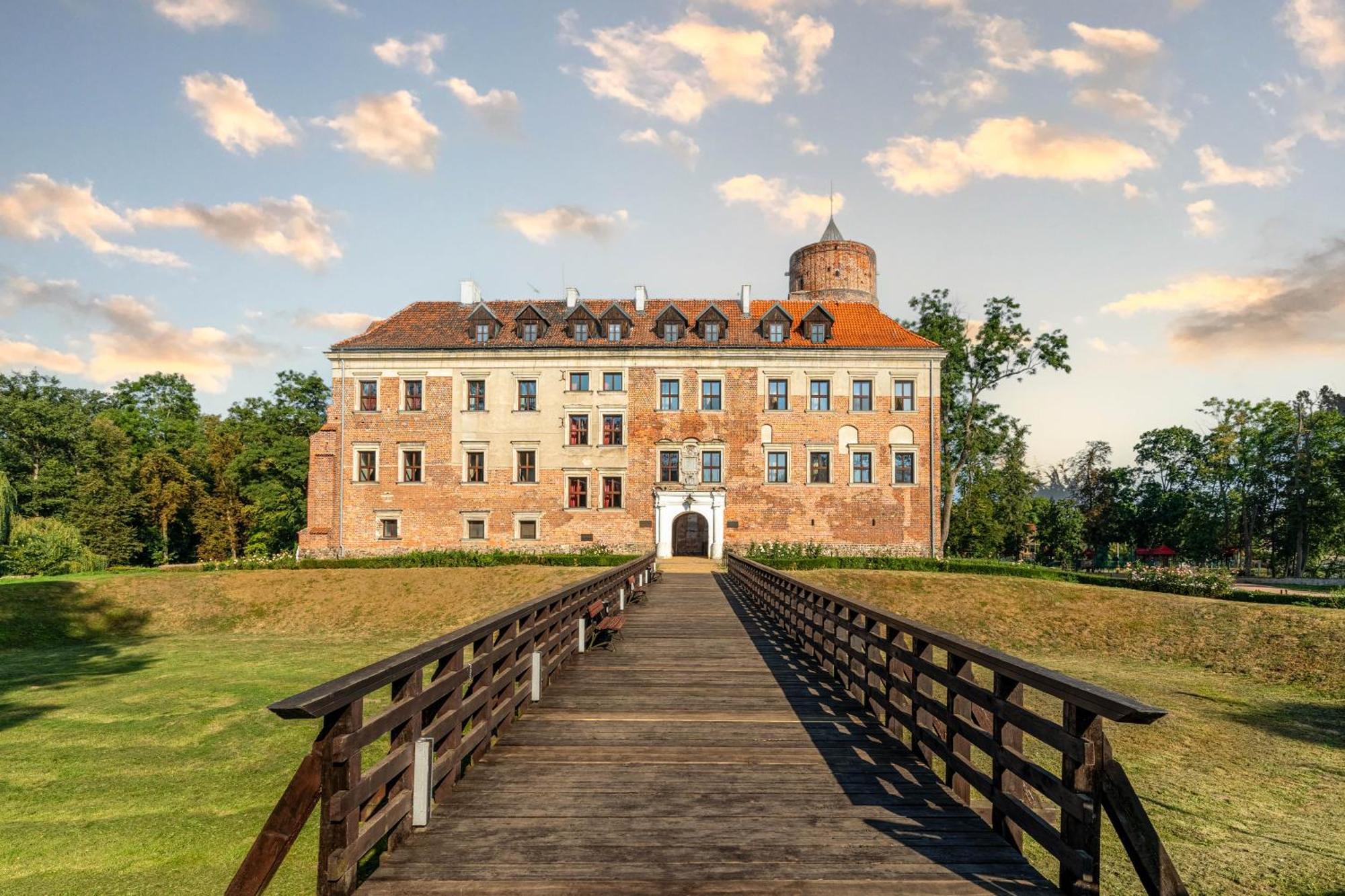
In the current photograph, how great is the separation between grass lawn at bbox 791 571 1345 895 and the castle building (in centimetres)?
938

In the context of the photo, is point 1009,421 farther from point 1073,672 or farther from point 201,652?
point 201,652

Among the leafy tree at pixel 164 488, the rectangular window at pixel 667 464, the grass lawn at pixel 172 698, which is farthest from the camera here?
the leafy tree at pixel 164 488

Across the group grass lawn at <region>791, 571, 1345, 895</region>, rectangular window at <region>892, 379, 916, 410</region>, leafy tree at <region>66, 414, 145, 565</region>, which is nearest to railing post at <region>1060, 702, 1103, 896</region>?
grass lawn at <region>791, 571, 1345, 895</region>

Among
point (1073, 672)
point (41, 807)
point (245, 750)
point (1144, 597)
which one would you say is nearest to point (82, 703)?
point (245, 750)

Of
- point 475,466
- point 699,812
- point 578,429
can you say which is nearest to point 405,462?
point 475,466

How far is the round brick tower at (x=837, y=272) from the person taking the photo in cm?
4869

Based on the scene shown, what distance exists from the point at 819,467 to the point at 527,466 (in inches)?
615

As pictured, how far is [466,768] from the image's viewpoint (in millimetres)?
5500

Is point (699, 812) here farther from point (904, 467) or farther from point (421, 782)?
point (904, 467)

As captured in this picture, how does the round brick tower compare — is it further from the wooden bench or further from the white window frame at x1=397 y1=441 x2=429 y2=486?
the wooden bench

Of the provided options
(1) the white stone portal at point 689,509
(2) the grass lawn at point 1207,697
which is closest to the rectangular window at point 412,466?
(1) the white stone portal at point 689,509

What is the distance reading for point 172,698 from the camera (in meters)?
13.2

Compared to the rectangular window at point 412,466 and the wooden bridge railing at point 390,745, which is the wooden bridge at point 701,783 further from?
the rectangular window at point 412,466

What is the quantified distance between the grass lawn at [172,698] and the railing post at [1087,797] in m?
5.97
